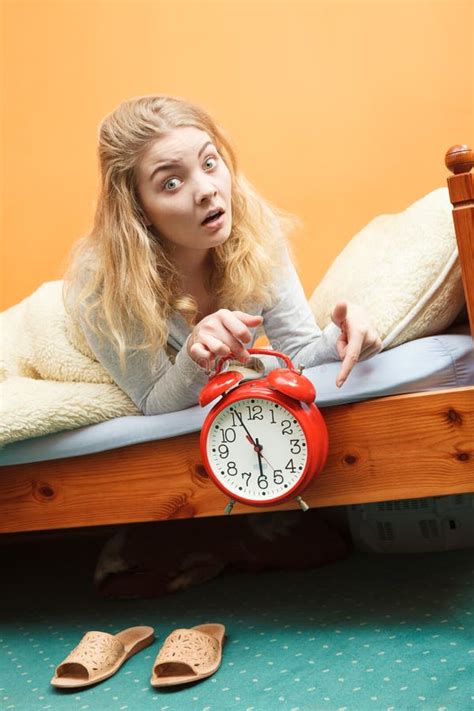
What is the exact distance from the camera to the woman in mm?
1321

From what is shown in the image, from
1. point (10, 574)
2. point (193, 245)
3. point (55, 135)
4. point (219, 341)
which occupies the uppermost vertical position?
point (55, 135)

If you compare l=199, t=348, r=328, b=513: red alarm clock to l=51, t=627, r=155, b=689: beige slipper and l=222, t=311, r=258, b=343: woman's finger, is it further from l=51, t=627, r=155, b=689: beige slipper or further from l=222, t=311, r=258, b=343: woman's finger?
l=51, t=627, r=155, b=689: beige slipper

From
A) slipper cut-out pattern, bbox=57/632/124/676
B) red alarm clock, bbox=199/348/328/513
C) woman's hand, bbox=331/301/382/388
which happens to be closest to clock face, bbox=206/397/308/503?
red alarm clock, bbox=199/348/328/513

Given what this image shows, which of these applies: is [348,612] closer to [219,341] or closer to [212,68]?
[219,341]

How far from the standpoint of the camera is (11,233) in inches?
100.0

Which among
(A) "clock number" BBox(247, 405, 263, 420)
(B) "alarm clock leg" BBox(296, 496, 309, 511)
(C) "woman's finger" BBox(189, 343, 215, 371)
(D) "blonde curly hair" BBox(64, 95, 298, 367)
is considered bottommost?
(B) "alarm clock leg" BBox(296, 496, 309, 511)

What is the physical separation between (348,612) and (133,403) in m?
0.49

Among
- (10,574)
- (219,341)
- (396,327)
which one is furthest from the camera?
(10,574)

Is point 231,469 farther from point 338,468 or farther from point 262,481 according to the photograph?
point 338,468

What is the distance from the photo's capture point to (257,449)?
120 centimetres

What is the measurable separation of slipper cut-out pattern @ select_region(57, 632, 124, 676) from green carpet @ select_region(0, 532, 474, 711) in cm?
3

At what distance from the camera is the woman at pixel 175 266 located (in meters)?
1.32

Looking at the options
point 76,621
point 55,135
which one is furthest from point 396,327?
point 55,135

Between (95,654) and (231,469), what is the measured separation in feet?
1.19
